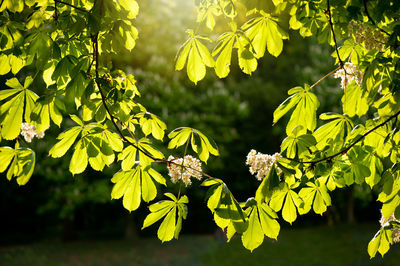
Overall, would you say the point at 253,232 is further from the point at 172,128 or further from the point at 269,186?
the point at 172,128

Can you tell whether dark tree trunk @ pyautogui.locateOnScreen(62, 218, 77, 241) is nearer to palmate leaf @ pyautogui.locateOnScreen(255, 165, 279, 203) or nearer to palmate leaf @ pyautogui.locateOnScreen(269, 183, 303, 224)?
palmate leaf @ pyautogui.locateOnScreen(269, 183, 303, 224)

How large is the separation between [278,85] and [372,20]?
13.9m

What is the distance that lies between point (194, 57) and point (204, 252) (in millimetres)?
10139

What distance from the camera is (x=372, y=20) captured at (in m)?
1.85

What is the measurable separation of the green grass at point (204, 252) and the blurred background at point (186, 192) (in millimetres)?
29

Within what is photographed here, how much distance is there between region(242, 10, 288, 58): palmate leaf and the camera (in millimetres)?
2016

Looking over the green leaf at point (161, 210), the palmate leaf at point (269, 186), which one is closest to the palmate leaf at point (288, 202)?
the palmate leaf at point (269, 186)

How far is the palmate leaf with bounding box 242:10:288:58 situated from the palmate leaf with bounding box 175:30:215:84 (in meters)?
0.24

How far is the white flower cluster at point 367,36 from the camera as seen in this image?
6.81ft

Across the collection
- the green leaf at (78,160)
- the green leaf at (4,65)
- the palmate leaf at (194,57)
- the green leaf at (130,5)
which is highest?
the green leaf at (130,5)

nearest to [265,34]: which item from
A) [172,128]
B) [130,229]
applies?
[172,128]

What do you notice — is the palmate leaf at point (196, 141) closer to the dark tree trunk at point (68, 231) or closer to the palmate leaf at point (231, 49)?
the palmate leaf at point (231, 49)

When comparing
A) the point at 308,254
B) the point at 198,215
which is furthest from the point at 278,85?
the point at 308,254

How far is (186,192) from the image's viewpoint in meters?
12.6
